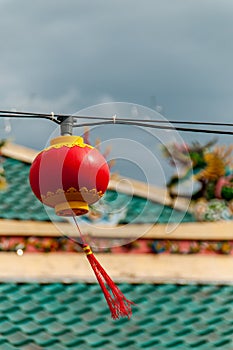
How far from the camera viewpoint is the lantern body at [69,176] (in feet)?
20.6

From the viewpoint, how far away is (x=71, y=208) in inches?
252

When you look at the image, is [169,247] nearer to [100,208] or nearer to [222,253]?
[222,253]

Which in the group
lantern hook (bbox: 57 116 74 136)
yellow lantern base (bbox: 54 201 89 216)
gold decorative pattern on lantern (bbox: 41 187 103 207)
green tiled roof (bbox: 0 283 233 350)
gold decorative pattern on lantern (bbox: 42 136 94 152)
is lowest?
green tiled roof (bbox: 0 283 233 350)

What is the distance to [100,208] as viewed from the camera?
7.27 meters

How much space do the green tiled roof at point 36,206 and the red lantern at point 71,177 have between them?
2.74 m

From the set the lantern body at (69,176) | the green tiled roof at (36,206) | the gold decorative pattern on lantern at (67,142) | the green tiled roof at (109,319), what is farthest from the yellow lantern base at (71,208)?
the green tiled roof at (36,206)

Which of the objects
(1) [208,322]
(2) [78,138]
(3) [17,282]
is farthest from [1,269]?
(2) [78,138]

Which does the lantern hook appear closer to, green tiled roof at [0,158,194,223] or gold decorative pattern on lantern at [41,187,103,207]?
gold decorative pattern on lantern at [41,187,103,207]

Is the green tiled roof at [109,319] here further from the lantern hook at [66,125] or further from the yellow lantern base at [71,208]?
the lantern hook at [66,125]

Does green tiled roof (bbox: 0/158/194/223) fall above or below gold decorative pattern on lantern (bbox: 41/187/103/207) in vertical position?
below

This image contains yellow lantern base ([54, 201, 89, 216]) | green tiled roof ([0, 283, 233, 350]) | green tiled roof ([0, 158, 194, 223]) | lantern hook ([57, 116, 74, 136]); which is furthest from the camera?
green tiled roof ([0, 158, 194, 223])

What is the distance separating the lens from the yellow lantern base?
6348 millimetres

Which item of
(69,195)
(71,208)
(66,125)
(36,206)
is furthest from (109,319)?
(66,125)

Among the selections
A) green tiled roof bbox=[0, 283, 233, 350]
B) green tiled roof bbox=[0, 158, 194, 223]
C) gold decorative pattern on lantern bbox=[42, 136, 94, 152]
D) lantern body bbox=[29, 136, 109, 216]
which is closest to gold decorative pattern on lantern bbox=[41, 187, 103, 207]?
lantern body bbox=[29, 136, 109, 216]
